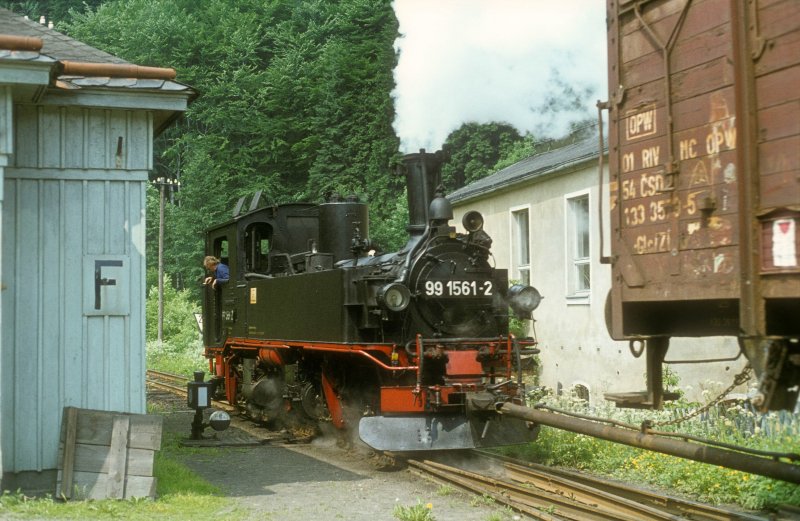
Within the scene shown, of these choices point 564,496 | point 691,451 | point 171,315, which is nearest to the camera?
point 691,451

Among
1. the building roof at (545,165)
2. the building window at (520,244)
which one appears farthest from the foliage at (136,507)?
the building window at (520,244)

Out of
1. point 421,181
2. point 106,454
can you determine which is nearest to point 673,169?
point 106,454

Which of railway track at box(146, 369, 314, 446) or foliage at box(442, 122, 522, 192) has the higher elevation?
foliage at box(442, 122, 522, 192)

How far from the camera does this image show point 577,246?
567 inches

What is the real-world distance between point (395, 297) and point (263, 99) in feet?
107

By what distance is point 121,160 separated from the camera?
795 centimetres

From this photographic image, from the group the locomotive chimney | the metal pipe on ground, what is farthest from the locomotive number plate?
the metal pipe on ground

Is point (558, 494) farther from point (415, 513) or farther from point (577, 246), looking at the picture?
point (577, 246)

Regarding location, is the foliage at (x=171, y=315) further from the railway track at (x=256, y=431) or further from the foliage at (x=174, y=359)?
the railway track at (x=256, y=431)

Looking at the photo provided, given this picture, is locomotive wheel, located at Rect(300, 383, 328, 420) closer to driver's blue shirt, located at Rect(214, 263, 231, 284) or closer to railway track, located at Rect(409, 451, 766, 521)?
railway track, located at Rect(409, 451, 766, 521)

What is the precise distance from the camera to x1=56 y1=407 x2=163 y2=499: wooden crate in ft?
24.3

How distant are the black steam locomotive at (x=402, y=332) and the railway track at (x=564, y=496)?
1.26 ft

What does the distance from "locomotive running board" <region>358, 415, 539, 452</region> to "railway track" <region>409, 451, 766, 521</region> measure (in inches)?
9.5

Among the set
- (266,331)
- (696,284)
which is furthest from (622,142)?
(266,331)
